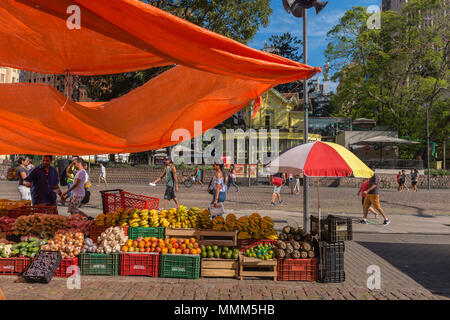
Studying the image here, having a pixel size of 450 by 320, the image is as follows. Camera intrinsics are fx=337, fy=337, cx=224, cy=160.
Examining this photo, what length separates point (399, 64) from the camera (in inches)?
1506

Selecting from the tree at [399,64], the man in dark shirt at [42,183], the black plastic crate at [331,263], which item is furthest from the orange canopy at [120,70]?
the tree at [399,64]

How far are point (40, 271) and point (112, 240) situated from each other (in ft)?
4.13

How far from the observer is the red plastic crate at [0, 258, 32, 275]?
6.09 meters

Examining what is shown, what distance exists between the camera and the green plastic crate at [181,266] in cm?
613

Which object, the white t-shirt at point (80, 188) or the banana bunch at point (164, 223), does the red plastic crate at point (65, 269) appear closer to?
the banana bunch at point (164, 223)

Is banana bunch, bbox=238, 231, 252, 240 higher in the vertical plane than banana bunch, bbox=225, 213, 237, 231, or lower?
lower

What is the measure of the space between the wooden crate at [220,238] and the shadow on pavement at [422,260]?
3.51m

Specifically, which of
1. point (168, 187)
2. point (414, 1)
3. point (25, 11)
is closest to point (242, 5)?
point (168, 187)

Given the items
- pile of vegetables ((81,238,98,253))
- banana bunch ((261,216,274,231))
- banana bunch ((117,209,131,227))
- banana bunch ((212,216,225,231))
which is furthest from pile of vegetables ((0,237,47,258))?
banana bunch ((261,216,274,231))

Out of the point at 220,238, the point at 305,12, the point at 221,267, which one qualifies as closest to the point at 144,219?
the point at 220,238

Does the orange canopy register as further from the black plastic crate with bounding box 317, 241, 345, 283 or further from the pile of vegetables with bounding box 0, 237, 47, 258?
the black plastic crate with bounding box 317, 241, 345, 283

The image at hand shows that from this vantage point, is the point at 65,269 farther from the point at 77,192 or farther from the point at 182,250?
the point at 77,192

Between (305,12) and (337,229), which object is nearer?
(337,229)

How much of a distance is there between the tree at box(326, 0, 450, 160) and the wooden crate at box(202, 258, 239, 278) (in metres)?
37.3
